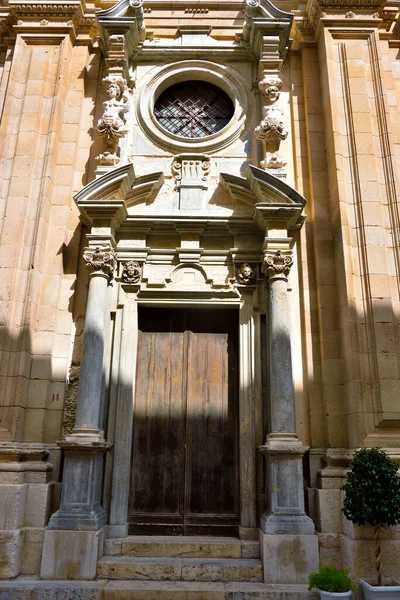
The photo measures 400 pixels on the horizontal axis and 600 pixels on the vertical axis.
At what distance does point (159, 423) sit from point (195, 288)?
1971 mm

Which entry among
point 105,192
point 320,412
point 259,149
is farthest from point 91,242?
point 320,412

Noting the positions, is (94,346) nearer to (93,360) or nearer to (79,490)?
(93,360)

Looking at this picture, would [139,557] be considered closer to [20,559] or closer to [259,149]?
[20,559]

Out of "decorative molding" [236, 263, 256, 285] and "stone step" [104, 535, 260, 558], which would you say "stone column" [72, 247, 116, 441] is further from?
"decorative molding" [236, 263, 256, 285]

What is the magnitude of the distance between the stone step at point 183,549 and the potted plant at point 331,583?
1192 mm

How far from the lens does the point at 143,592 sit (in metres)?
5.61

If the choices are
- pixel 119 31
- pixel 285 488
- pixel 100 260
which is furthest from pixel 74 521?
pixel 119 31

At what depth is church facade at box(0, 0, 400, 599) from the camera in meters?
6.23

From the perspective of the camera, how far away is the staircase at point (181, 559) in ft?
19.7

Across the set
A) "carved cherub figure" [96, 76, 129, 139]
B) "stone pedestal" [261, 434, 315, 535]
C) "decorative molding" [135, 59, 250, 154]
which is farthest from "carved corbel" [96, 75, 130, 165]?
"stone pedestal" [261, 434, 315, 535]

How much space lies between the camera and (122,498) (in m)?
6.62

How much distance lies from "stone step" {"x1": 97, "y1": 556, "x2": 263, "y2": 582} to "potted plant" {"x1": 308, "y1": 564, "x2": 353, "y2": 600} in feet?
3.07

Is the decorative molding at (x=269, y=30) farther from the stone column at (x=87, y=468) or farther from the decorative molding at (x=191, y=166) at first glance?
the stone column at (x=87, y=468)

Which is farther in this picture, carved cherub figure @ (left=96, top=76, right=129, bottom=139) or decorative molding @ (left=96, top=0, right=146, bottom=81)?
decorative molding @ (left=96, top=0, right=146, bottom=81)
